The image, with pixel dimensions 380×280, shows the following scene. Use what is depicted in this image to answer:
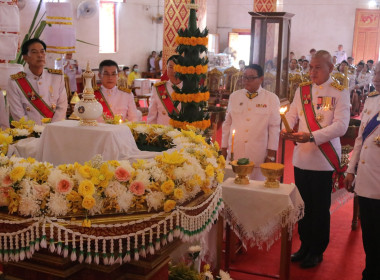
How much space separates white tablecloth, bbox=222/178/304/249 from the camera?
3.28 m

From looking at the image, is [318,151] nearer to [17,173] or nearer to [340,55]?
[17,173]

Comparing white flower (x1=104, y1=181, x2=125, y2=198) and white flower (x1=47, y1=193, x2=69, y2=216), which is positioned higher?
white flower (x1=104, y1=181, x2=125, y2=198)

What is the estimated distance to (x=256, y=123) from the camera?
4.29m

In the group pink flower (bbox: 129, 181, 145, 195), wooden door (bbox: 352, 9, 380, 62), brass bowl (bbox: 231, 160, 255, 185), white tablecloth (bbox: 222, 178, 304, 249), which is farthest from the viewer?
wooden door (bbox: 352, 9, 380, 62)

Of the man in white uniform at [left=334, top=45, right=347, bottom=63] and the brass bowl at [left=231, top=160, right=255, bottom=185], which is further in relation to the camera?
the man in white uniform at [left=334, top=45, right=347, bottom=63]

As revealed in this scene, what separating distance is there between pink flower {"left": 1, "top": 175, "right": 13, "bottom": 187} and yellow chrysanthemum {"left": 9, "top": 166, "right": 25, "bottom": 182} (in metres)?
0.02

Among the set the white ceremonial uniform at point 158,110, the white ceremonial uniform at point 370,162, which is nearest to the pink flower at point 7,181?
the white ceremonial uniform at point 370,162

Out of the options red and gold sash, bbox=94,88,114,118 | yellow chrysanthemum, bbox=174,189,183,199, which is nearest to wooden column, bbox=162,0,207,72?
red and gold sash, bbox=94,88,114,118

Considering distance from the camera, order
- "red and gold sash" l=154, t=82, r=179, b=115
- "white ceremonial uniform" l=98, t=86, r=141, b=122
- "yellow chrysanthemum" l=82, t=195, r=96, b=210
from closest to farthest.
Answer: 1. "yellow chrysanthemum" l=82, t=195, r=96, b=210
2. "white ceremonial uniform" l=98, t=86, r=141, b=122
3. "red and gold sash" l=154, t=82, r=179, b=115

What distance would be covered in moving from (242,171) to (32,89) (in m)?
2.03

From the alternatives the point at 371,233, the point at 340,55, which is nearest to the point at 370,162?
the point at 371,233

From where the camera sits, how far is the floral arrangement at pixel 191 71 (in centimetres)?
365

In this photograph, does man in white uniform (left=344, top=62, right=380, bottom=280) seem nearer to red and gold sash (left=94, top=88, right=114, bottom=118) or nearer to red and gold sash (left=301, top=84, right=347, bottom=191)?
red and gold sash (left=301, top=84, right=347, bottom=191)

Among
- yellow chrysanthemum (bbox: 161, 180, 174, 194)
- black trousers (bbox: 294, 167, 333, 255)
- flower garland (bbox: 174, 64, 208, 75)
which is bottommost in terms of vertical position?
black trousers (bbox: 294, 167, 333, 255)
